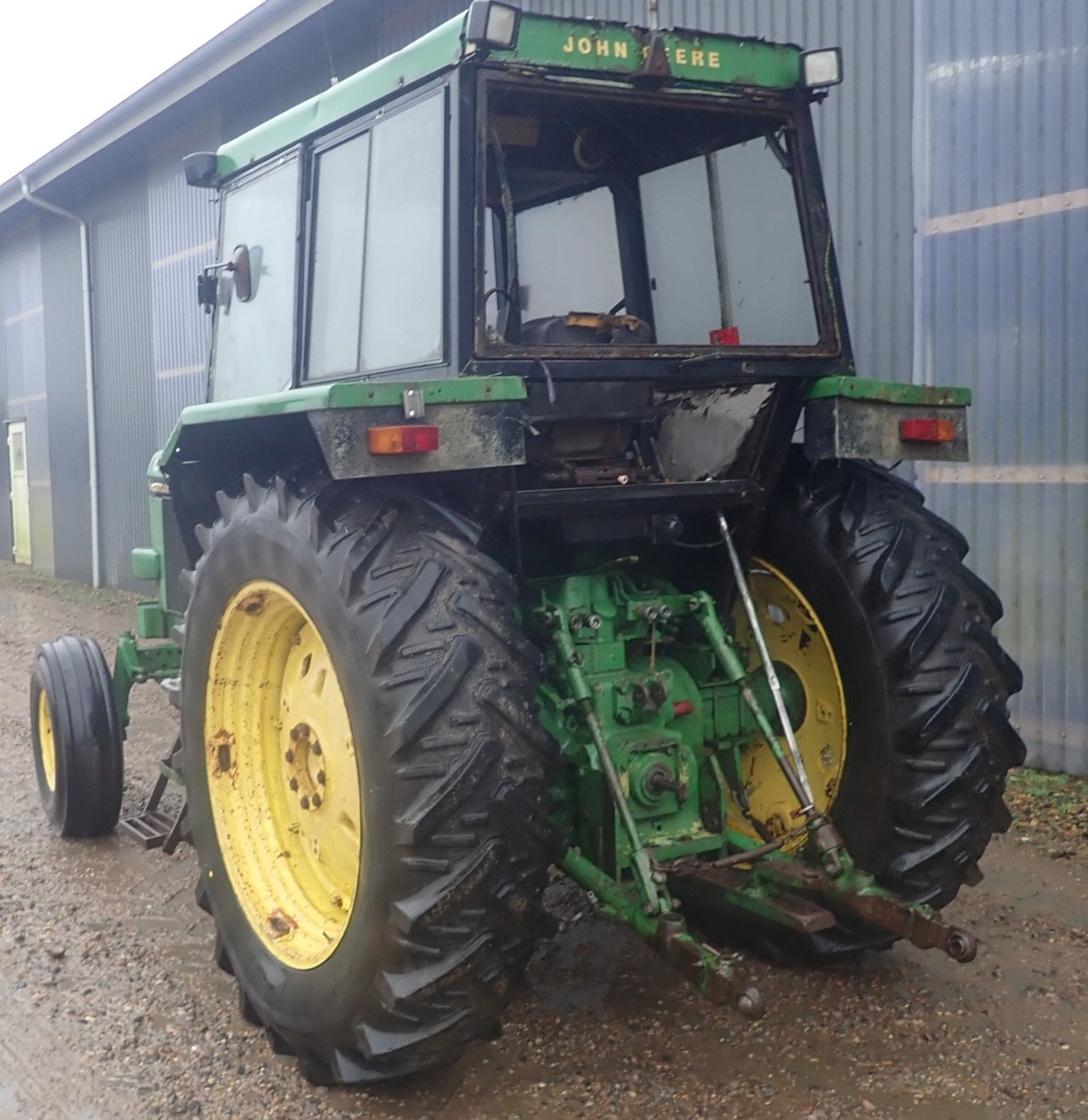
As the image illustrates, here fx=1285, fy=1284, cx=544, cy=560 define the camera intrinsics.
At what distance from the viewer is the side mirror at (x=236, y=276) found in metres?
4.31

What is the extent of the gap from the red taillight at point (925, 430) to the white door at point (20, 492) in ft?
56.9

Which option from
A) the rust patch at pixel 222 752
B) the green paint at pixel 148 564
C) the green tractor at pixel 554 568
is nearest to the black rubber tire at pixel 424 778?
the green tractor at pixel 554 568

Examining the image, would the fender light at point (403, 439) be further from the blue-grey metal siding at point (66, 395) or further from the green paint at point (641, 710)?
the blue-grey metal siding at point (66, 395)

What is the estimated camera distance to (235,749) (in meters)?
3.72

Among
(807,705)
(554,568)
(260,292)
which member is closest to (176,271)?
(260,292)

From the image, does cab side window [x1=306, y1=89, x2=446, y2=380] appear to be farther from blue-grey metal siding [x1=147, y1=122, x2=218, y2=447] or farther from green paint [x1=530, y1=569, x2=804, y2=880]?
blue-grey metal siding [x1=147, y1=122, x2=218, y2=447]

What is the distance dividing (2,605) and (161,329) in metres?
3.61

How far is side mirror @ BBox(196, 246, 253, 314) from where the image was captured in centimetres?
431

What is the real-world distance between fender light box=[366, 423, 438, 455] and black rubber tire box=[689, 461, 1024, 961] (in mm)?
1306

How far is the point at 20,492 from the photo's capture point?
19391 mm

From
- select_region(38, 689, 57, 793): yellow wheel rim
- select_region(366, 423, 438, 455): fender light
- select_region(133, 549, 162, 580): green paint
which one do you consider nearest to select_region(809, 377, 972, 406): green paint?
select_region(366, 423, 438, 455): fender light

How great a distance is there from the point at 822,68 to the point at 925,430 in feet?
3.39

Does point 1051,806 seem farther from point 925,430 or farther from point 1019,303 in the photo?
point 925,430

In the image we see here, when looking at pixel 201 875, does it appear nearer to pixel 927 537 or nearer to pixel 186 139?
pixel 927 537
